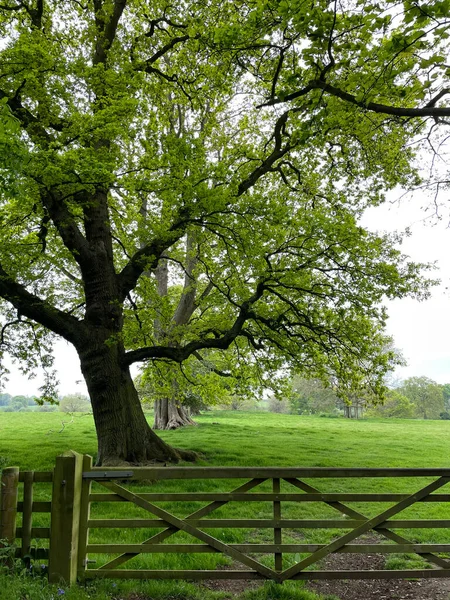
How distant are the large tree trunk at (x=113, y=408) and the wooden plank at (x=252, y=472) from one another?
7390 millimetres

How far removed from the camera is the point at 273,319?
1437 cm

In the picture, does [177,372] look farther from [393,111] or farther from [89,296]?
[393,111]

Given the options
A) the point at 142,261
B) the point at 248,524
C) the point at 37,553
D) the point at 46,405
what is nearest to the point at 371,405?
the point at 142,261

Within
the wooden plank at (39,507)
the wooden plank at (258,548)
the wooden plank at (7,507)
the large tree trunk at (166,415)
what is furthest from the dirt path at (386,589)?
the large tree trunk at (166,415)

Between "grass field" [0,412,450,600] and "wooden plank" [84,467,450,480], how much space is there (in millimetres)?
1305

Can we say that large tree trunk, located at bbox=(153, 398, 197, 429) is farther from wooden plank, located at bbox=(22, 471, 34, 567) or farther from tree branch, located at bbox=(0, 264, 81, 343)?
wooden plank, located at bbox=(22, 471, 34, 567)

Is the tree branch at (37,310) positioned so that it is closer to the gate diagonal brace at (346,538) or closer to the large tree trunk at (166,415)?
the gate diagonal brace at (346,538)

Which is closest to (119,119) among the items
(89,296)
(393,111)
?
(89,296)

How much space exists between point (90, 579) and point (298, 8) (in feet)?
25.7

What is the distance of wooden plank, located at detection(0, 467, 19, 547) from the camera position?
5293 mm

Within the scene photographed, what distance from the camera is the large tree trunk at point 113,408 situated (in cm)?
1277

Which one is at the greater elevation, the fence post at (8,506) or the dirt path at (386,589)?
the fence post at (8,506)

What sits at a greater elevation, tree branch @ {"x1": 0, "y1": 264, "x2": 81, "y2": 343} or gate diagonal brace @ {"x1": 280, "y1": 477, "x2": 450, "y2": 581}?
tree branch @ {"x1": 0, "y1": 264, "x2": 81, "y2": 343}

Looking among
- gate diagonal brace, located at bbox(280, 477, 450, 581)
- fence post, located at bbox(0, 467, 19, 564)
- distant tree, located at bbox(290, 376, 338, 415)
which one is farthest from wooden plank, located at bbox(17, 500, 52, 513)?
distant tree, located at bbox(290, 376, 338, 415)
